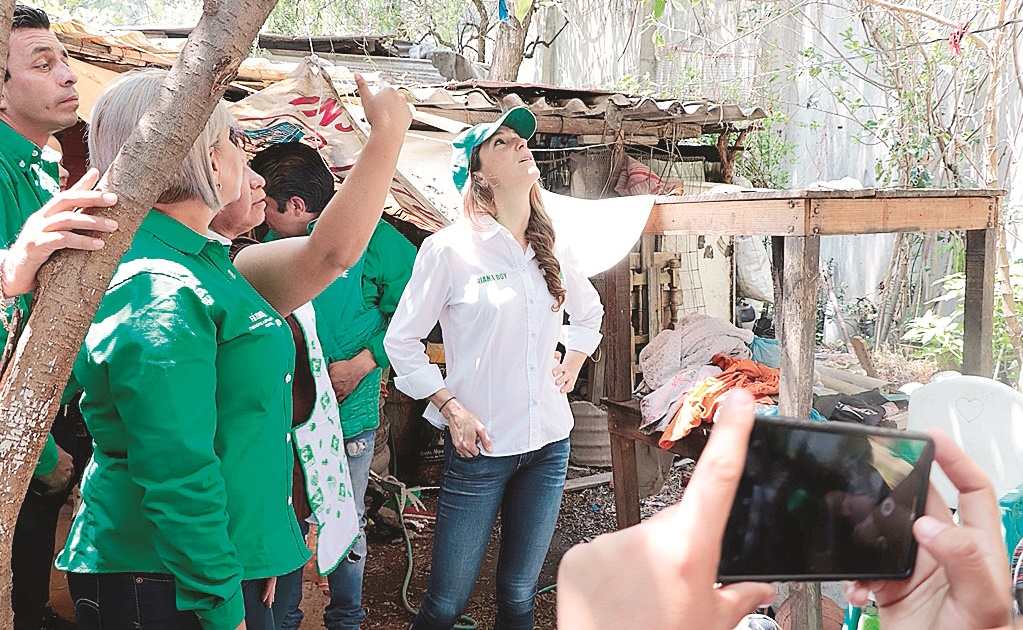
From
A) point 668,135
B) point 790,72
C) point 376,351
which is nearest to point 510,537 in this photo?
point 376,351

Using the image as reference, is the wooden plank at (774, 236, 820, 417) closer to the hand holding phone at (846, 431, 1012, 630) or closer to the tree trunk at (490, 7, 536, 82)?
the hand holding phone at (846, 431, 1012, 630)

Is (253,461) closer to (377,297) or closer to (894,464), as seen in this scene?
(894,464)

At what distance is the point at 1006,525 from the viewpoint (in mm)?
2268

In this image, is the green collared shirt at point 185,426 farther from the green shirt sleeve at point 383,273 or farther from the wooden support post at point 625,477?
the wooden support post at point 625,477

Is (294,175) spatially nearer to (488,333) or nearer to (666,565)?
(488,333)

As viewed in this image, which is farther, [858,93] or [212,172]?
[858,93]

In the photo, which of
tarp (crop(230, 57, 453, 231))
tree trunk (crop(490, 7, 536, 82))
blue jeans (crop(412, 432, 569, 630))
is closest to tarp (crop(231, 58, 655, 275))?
tarp (crop(230, 57, 453, 231))

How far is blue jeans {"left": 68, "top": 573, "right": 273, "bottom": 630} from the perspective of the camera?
5.26 ft

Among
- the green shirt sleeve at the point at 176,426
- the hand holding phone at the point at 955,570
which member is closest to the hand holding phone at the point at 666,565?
the hand holding phone at the point at 955,570

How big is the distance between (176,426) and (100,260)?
0.43 meters

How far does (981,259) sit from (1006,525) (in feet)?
5.79

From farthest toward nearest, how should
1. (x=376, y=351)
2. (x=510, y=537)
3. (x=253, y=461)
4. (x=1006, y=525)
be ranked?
(x=376, y=351) < (x=510, y=537) < (x=1006, y=525) < (x=253, y=461)

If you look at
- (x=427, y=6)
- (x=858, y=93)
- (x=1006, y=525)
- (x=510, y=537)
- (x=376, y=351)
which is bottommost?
(x=510, y=537)

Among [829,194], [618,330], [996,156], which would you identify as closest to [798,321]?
[829,194]
